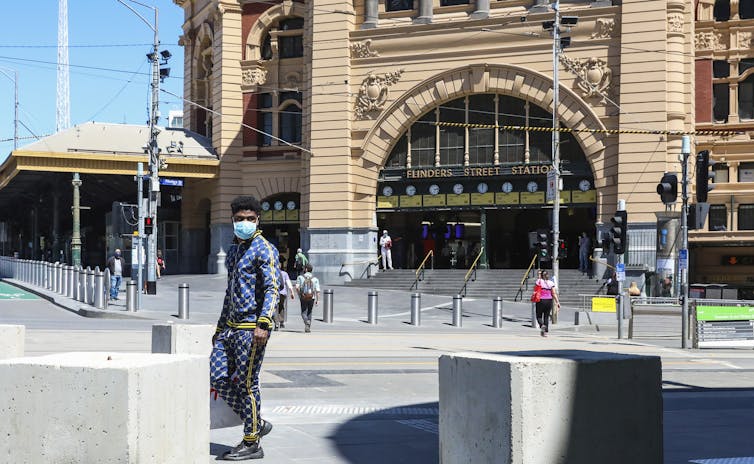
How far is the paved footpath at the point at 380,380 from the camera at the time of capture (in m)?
8.11

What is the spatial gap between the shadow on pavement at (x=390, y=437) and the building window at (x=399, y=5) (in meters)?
36.8

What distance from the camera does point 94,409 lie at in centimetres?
531

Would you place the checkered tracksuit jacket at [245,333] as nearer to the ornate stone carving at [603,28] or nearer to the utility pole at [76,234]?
the utility pole at [76,234]

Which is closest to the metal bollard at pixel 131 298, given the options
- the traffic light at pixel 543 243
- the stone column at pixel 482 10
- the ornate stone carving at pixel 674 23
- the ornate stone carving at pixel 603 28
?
the traffic light at pixel 543 243

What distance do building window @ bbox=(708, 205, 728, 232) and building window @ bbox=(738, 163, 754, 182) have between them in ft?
5.31

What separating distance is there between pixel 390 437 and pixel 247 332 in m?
1.78

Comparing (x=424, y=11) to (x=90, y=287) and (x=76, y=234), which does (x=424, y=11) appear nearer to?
(x=76, y=234)

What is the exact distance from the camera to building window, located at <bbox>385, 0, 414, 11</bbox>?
1781 inches

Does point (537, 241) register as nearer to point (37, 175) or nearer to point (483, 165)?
point (483, 165)

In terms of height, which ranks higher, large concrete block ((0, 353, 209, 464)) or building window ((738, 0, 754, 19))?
building window ((738, 0, 754, 19))

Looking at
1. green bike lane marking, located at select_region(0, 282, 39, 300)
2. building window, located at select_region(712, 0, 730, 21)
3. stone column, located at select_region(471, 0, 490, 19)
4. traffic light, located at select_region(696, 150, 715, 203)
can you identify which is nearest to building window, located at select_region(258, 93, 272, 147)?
stone column, located at select_region(471, 0, 490, 19)

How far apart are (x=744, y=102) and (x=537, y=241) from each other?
19349 millimetres

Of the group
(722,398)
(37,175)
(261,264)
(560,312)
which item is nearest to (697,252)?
(560,312)

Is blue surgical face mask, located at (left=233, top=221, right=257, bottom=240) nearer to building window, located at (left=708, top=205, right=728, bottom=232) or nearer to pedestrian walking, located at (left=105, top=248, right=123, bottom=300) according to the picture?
pedestrian walking, located at (left=105, top=248, right=123, bottom=300)
